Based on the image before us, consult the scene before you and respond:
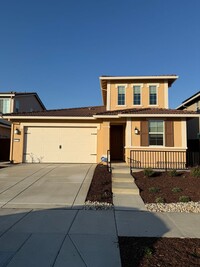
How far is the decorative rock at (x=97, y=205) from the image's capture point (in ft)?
21.0

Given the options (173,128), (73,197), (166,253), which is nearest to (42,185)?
(73,197)

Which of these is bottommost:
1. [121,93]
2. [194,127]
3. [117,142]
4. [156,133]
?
[117,142]

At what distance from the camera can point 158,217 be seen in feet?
18.8

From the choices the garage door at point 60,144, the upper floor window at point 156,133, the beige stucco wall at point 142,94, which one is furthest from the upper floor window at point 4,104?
the upper floor window at point 156,133

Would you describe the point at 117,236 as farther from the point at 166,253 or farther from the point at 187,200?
the point at 187,200

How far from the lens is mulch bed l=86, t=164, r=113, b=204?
7218 mm

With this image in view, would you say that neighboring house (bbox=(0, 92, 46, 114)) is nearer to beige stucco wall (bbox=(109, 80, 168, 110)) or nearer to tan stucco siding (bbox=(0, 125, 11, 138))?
tan stucco siding (bbox=(0, 125, 11, 138))

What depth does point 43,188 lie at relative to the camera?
8406 millimetres

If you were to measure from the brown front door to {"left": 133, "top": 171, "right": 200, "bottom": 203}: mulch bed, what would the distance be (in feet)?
17.4

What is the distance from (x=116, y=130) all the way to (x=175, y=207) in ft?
31.0

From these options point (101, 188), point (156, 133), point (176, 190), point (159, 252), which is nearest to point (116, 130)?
point (156, 133)

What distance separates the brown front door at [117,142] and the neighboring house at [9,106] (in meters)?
8.31

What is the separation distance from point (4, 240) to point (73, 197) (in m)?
3.23

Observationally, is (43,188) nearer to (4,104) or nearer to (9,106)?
(9,106)
